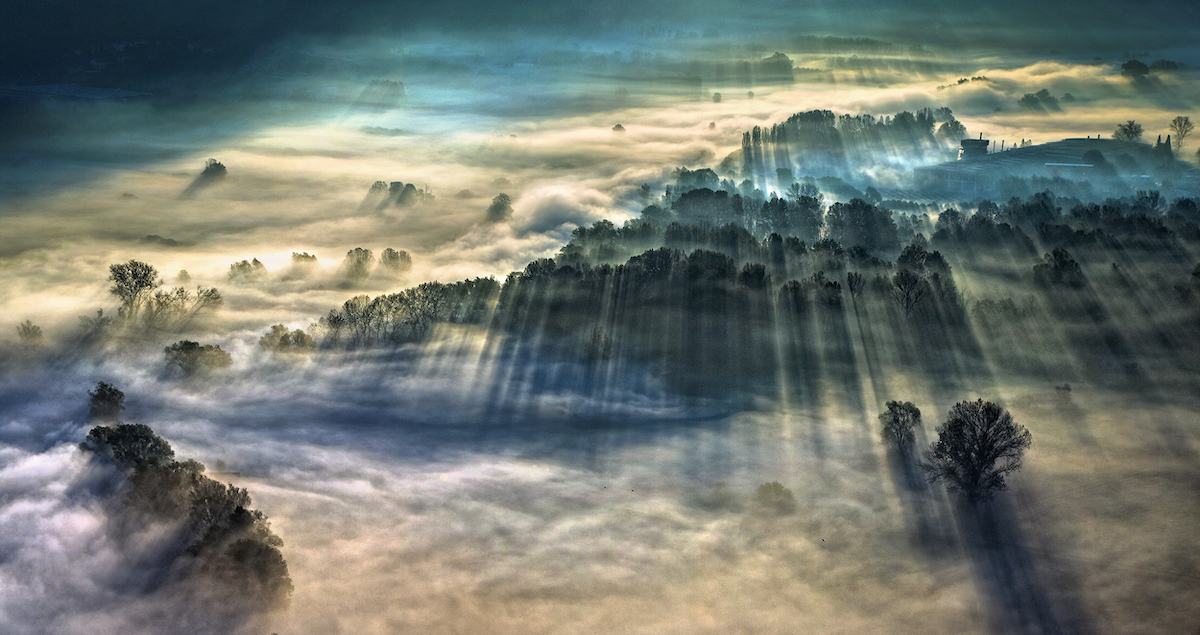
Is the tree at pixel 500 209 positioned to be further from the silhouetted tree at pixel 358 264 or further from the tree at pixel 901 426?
the tree at pixel 901 426

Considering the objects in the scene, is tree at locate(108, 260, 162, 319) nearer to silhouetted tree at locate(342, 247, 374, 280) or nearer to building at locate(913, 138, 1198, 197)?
silhouetted tree at locate(342, 247, 374, 280)

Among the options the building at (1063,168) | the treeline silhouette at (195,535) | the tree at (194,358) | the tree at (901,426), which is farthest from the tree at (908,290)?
the building at (1063,168)

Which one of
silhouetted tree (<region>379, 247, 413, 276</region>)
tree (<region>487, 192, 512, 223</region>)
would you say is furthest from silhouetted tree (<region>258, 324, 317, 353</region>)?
tree (<region>487, 192, 512, 223</region>)

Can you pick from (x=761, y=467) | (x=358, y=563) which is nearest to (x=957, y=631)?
(x=761, y=467)

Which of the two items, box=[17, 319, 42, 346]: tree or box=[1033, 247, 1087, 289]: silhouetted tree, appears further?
box=[1033, 247, 1087, 289]: silhouetted tree

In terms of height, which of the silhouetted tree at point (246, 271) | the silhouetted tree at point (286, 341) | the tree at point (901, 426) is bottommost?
the tree at point (901, 426)

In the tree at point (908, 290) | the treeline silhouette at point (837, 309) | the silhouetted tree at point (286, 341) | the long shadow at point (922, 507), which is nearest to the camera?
the long shadow at point (922, 507)
